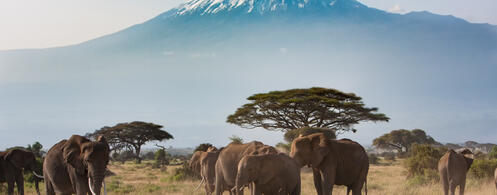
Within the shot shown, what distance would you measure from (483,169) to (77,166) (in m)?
18.6

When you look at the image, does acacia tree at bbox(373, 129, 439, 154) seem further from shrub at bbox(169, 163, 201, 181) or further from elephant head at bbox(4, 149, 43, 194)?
elephant head at bbox(4, 149, 43, 194)

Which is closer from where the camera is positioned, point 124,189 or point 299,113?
point 124,189

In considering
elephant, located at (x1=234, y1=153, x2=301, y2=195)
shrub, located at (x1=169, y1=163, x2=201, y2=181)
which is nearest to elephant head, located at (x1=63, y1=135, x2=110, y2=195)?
elephant, located at (x1=234, y1=153, x2=301, y2=195)

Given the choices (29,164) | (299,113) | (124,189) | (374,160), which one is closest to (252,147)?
(29,164)

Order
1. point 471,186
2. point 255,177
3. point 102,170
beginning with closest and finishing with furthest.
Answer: point 102,170 → point 255,177 → point 471,186

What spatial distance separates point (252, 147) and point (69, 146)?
452 cm

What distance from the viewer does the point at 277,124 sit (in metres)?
46.5

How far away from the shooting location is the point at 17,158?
772 inches

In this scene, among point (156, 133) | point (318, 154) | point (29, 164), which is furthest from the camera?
point (156, 133)

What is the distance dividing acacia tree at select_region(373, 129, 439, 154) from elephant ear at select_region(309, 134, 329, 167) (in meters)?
54.5

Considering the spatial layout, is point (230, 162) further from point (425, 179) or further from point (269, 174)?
point (425, 179)

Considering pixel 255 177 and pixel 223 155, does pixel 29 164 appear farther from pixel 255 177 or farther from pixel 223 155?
pixel 255 177

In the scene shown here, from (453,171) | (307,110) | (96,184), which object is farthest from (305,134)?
(96,184)

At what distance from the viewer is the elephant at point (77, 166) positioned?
9734 mm
